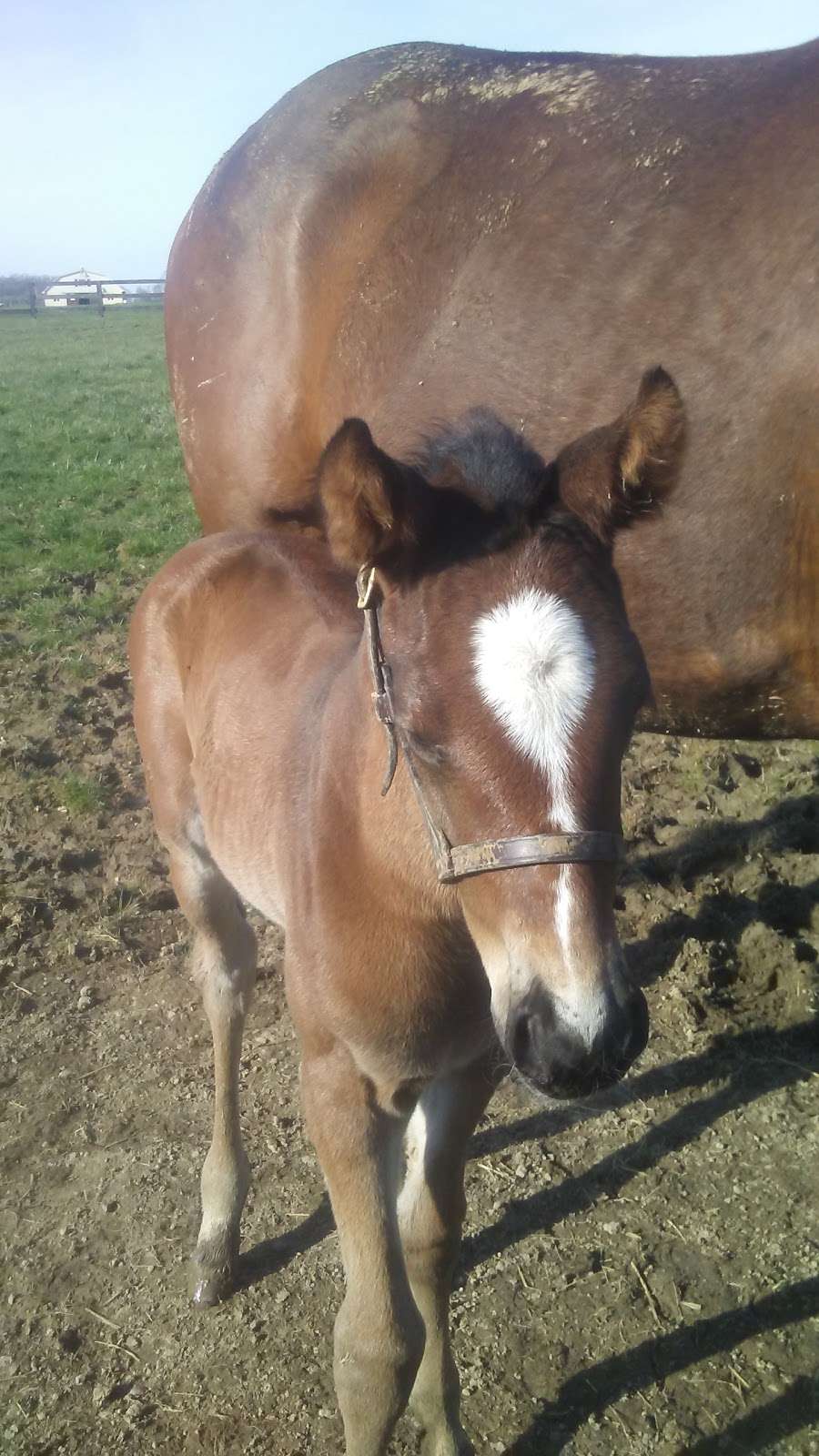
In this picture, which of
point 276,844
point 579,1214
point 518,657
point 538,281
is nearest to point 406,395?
point 538,281

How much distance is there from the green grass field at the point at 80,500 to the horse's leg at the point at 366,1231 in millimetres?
3819

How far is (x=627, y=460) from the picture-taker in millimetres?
1670

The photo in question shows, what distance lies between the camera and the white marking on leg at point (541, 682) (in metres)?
1.49

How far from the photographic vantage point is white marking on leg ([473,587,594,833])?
1.49m

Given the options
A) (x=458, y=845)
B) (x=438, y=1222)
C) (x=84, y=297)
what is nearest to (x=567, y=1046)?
(x=458, y=845)

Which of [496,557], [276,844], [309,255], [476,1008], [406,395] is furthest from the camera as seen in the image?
[309,255]

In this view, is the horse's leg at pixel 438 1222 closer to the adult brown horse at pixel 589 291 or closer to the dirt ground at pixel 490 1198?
the dirt ground at pixel 490 1198

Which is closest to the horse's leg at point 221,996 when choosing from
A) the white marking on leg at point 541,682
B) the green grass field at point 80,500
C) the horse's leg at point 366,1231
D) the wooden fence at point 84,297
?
the horse's leg at point 366,1231

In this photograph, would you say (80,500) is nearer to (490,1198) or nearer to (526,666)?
(490,1198)

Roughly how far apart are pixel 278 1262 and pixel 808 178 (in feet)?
9.10

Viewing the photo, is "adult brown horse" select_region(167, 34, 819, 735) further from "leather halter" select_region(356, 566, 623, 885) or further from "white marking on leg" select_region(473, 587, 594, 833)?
"white marking on leg" select_region(473, 587, 594, 833)

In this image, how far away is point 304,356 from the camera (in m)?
3.29

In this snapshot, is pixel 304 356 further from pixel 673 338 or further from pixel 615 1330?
pixel 615 1330

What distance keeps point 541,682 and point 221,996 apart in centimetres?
172
